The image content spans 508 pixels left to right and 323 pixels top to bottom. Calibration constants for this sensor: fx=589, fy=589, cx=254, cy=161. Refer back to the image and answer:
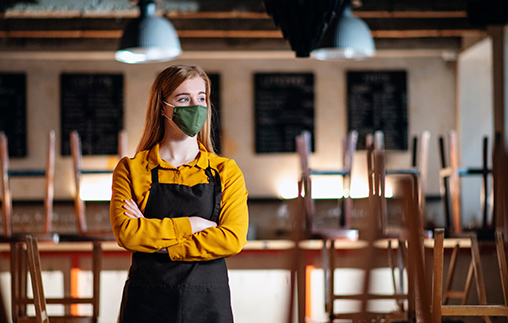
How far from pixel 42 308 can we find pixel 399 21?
12.2ft

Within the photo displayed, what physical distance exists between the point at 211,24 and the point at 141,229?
3552mm

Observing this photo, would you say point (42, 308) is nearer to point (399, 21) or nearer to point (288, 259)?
point (288, 259)

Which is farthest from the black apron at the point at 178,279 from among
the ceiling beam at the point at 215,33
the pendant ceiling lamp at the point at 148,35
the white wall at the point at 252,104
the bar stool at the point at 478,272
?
the white wall at the point at 252,104

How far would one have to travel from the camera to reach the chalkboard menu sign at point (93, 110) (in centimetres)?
499

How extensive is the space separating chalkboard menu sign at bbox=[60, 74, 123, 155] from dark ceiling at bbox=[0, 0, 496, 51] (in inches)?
11.4

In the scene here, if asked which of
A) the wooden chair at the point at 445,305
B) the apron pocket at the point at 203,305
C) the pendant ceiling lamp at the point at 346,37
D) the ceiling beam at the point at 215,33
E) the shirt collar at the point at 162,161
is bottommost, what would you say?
the wooden chair at the point at 445,305

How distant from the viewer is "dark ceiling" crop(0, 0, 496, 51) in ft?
13.5

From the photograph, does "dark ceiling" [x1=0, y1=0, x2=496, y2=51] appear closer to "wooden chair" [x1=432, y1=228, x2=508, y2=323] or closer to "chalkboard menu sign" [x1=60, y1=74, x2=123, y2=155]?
"chalkboard menu sign" [x1=60, y1=74, x2=123, y2=155]

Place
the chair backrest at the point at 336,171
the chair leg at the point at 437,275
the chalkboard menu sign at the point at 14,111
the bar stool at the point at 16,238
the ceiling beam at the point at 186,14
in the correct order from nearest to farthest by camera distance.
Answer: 1. the chair leg at the point at 437,275
2. the bar stool at the point at 16,238
3. the chair backrest at the point at 336,171
4. the ceiling beam at the point at 186,14
5. the chalkboard menu sign at the point at 14,111

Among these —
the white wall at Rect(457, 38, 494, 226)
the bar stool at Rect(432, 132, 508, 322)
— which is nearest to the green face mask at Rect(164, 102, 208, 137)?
the bar stool at Rect(432, 132, 508, 322)

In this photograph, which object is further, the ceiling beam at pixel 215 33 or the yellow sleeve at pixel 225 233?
the ceiling beam at pixel 215 33

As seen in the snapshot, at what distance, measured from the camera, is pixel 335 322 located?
3.00 m

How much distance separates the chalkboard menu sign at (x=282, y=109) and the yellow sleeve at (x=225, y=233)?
3.78 m

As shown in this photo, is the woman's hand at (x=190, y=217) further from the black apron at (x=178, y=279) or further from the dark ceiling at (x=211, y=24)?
the dark ceiling at (x=211, y=24)
